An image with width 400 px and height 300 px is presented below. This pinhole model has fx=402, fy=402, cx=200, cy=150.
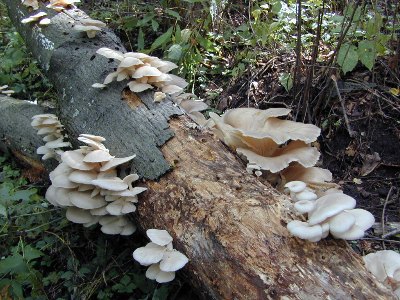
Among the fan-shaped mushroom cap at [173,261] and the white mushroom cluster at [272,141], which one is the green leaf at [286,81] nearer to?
the white mushroom cluster at [272,141]

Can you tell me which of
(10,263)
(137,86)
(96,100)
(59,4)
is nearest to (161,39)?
(59,4)

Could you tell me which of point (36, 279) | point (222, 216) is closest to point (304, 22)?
point (222, 216)

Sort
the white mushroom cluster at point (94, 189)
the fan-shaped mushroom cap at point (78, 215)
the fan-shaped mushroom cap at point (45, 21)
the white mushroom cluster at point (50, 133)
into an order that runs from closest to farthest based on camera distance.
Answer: the white mushroom cluster at point (94, 189) < the fan-shaped mushroom cap at point (78, 215) < the white mushroom cluster at point (50, 133) < the fan-shaped mushroom cap at point (45, 21)

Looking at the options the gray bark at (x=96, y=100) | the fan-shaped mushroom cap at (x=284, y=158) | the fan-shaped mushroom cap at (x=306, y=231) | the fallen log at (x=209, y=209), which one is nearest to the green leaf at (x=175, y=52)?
the gray bark at (x=96, y=100)

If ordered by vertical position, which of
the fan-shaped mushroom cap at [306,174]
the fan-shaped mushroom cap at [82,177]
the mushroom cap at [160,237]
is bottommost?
the mushroom cap at [160,237]

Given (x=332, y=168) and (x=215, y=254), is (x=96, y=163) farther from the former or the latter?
(x=332, y=168)

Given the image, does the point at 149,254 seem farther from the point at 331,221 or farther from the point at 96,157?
the point at 331,221
